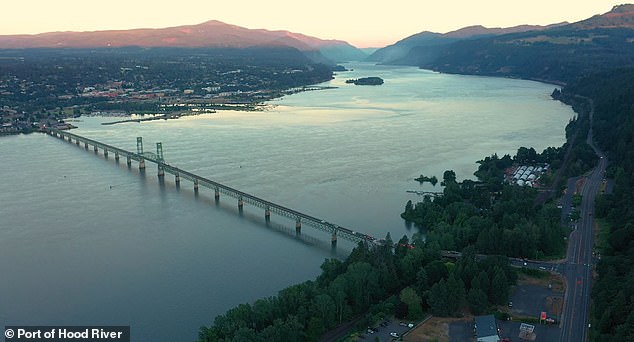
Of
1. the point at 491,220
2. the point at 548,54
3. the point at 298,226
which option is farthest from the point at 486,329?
the point at 548,54

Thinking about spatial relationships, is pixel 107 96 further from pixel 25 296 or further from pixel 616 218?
pixel 616 218

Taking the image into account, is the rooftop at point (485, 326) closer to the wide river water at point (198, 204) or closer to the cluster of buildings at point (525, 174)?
the wide river water at point (198, 204)

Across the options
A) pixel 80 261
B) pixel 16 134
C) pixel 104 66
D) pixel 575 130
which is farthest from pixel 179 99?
pixel 80 261

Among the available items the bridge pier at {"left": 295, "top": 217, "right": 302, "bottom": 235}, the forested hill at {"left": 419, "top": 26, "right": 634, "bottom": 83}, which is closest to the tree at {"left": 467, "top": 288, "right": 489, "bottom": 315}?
the bridge pier at {"left": 295, "top": 217, "right": 302, "bottom": 235}

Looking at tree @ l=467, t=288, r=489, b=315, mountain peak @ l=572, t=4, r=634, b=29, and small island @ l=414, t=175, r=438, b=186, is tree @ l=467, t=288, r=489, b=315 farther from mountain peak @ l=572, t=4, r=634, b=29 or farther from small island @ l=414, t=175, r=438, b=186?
mountain peak @ l=572, t=4, r=634, b=29

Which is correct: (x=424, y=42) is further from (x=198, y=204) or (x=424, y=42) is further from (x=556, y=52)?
(x=198, y=204)

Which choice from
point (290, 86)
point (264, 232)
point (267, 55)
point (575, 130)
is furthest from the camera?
point (267, 55)
